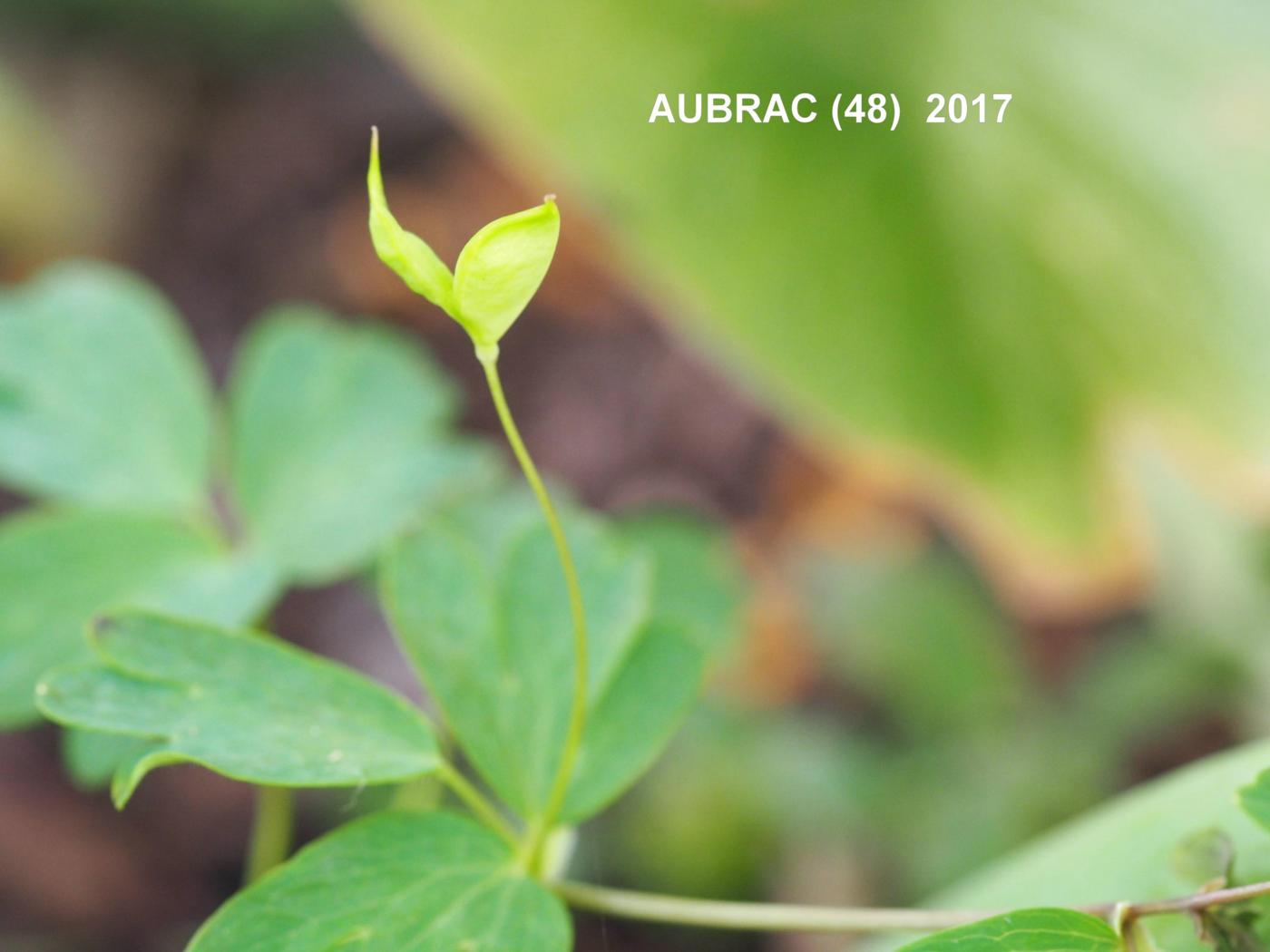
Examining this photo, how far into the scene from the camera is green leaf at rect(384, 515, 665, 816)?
419mm

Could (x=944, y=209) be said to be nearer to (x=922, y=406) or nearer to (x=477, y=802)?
(x=922, y=406)

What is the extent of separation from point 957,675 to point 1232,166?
605mm

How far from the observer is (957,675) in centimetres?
130

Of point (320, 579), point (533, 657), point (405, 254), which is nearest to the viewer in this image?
point (405, 254)

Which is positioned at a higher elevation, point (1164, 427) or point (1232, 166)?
point (1232, 166)

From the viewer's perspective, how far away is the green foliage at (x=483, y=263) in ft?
0.95

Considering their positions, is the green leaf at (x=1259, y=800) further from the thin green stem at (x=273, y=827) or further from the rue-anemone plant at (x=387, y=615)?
the thin green stem at (x=273, y=827)

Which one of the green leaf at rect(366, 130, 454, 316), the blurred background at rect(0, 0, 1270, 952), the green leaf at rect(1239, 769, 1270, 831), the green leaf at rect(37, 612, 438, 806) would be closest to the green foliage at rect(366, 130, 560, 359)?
Result: the green leaf at rect(366, 130, 454, 316)

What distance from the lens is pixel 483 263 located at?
30 cm

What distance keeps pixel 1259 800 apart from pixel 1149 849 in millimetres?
140

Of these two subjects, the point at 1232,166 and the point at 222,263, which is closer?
the point at 1232,166

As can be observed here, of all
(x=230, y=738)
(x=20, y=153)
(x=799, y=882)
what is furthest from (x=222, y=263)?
(x=230, y=738)

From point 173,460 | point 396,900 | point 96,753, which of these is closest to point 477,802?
point 396,900

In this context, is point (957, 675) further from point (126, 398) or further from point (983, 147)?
point (126, 398)
